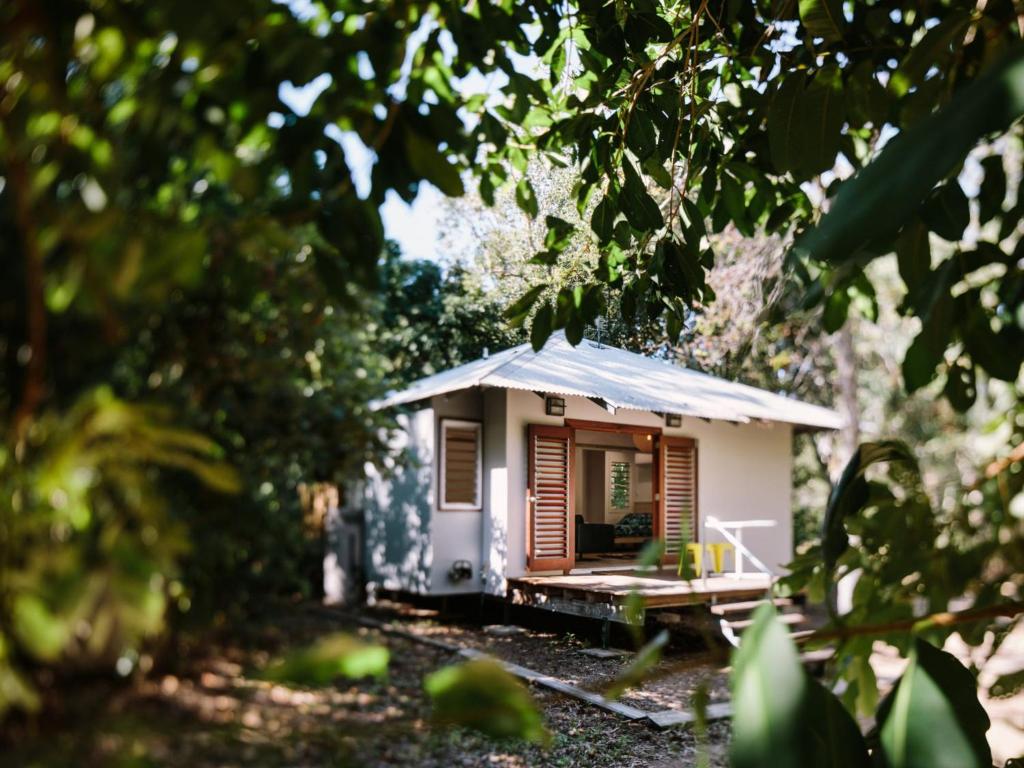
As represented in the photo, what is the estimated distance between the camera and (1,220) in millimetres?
474

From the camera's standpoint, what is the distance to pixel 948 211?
3.53ft

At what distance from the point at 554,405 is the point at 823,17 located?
0.77 m

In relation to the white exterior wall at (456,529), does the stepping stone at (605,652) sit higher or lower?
lower

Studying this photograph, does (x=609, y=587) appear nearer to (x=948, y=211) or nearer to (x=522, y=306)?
(x=522, y=306)

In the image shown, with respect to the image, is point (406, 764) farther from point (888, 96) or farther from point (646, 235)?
point (888, 96)

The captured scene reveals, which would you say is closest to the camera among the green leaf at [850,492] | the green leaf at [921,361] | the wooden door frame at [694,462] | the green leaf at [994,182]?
the green leaf at [850,492]

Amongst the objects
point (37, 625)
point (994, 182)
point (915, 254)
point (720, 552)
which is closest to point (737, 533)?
point (720, 552)

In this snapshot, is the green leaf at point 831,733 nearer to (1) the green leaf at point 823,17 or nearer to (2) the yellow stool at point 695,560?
(2) the yellow stool at point 695,560

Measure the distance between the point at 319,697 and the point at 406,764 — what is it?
14 cm

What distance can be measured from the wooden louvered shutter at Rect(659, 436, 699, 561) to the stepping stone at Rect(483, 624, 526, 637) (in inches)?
9.6

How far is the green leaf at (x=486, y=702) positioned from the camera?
50cm

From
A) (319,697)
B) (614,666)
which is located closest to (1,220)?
(319,697)

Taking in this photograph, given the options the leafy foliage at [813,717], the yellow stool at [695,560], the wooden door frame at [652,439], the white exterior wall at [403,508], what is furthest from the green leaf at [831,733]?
the wooden door frame at [652,439]

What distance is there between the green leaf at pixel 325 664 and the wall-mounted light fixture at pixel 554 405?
23.3 inches
